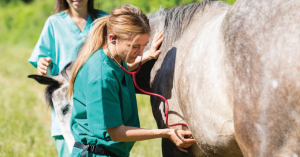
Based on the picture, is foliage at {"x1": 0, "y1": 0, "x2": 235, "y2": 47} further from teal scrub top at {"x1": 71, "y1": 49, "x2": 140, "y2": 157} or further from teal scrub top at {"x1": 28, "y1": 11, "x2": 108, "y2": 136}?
teal scrub top at {"x1": 71, "y1": 49, "x2": 140, "y2": 157}

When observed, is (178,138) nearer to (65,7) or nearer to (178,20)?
(178,20)

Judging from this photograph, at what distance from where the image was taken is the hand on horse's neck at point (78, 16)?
259 centimetres

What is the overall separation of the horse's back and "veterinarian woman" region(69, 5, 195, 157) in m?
0.52

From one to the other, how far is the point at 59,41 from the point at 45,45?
125 millimetres

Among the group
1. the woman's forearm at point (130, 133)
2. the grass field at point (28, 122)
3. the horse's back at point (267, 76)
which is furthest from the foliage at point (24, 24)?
the horse's back at point (267, 76)

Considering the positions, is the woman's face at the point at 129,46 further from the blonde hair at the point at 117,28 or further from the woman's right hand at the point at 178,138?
Result: the woman's right hand at the point at 178,138

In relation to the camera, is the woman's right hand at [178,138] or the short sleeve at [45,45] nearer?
the woman's right hand at [178,138]

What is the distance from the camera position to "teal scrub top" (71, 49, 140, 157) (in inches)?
60.1

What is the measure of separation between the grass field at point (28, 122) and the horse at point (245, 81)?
131cm

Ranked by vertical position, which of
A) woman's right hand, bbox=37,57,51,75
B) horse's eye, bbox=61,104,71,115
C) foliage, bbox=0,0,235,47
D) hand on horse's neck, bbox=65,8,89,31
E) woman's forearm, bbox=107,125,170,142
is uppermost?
foliage, bbox=0,0,235,47

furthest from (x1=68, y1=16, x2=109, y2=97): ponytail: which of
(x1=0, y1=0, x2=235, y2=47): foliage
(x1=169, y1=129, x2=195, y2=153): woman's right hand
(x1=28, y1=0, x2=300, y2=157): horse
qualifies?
(x1=0, y1=0, x2=235, y2=47): foliage

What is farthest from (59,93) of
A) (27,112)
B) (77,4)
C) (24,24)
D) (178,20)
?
(24,24)

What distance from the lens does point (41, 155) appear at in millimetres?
3395

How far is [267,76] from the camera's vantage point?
116 centimetres
